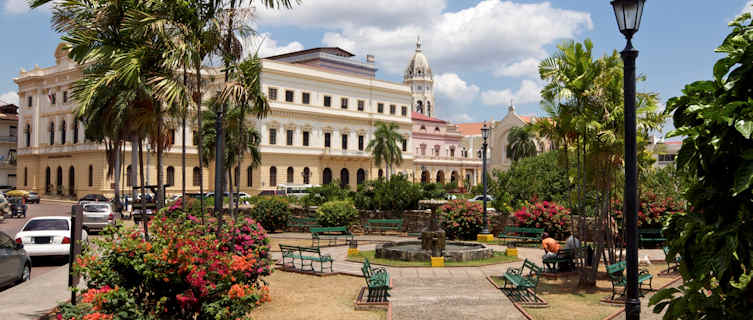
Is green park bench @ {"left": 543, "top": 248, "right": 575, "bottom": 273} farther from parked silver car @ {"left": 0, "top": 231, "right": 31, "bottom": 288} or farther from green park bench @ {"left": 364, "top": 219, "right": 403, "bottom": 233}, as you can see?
parked silver car @ {"left": 0, "top": 231, "right": 31, "bottom": 288}

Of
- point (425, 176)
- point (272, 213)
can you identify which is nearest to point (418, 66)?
point (425, 176)

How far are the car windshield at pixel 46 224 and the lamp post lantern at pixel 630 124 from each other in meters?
15.9

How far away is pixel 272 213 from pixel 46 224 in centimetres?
1100

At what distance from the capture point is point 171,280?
701 centimetres

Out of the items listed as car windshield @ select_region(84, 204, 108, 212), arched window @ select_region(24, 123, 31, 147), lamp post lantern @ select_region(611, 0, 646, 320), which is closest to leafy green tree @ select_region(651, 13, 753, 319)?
lamp post lantern @ select_region(611, 0, 646, 320)

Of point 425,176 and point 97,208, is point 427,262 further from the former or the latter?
point 425,176

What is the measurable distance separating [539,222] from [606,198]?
9.41 m

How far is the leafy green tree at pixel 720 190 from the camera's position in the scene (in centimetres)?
317

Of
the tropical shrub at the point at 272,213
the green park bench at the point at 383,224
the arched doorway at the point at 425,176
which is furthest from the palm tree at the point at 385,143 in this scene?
the green park bench at the point at 383,224

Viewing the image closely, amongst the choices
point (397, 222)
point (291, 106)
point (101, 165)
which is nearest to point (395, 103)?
point (291, 106)

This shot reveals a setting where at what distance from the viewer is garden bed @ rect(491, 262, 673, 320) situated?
977cm

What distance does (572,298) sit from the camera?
36.8 feet

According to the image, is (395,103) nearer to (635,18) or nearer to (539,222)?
(539,222)

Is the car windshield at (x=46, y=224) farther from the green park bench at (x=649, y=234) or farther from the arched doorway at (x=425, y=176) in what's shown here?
the arched doorway at (x=425, y=176)
